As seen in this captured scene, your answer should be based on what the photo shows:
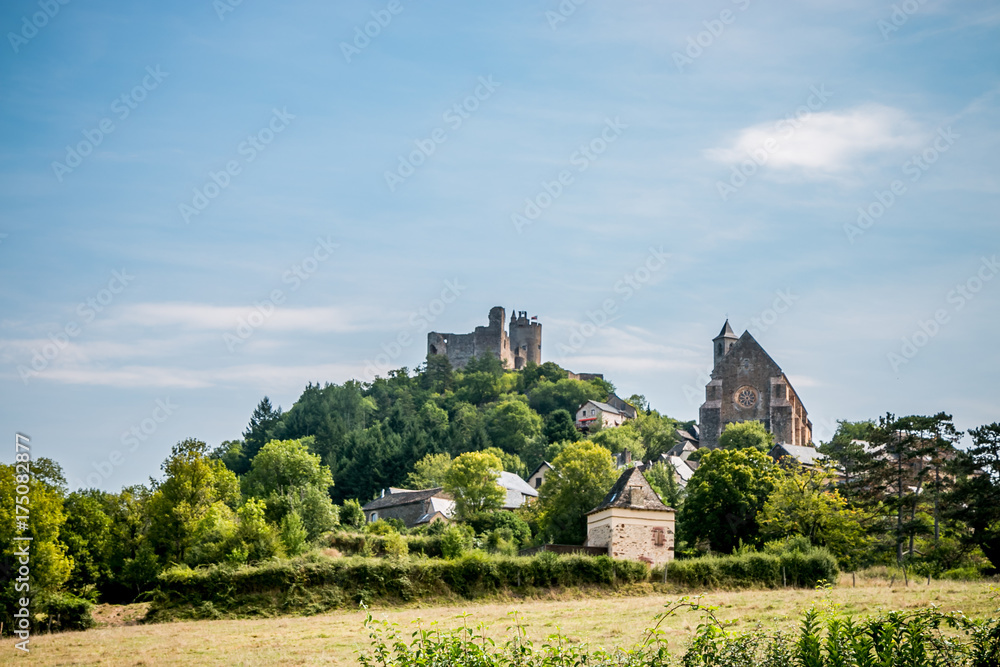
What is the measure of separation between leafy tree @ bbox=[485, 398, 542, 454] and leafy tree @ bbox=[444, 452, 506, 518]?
33.6 meters

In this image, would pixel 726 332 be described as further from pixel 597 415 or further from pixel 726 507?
pixel 726 507

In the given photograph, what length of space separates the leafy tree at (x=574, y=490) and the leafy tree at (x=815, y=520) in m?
10.2

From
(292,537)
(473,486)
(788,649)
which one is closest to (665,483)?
(473,486)

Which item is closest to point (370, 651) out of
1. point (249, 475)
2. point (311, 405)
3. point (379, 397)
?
point (249, 475)

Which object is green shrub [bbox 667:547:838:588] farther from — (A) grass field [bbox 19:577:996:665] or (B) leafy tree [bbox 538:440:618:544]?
(B) leafy tree [bbox 538:440:618:544]

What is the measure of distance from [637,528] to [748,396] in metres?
47.8

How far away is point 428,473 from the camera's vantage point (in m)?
79.3

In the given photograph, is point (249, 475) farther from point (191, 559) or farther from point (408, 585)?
point (408, 585)

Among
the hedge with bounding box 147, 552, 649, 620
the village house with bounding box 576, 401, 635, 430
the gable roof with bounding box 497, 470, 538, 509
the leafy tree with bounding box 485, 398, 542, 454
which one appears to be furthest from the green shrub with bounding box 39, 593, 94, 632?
the village house with bounding box 576, 401, 635, 430

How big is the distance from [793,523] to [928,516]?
9700 mm

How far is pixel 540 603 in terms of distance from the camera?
Answer: 106 ft

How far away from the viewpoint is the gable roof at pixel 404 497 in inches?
2576

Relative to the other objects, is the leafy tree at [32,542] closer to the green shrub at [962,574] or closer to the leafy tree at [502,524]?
the leafy tree at [502,524]

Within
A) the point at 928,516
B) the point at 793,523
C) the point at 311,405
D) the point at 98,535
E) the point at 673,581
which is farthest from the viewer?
the point at 311,405
